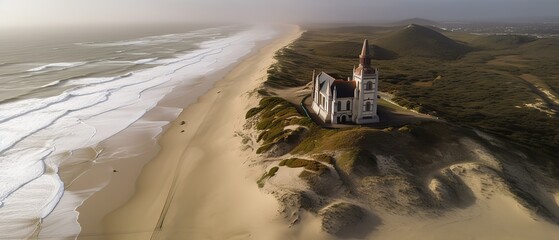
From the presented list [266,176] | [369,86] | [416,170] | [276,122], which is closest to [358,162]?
[416,170]

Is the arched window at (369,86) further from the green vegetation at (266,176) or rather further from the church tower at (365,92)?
the green vegetation at (266,176)

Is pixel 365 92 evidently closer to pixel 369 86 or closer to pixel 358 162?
pixel 369 86

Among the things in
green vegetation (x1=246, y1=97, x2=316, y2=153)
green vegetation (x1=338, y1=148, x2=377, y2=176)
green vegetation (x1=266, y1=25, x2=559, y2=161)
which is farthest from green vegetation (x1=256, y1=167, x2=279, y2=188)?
green vegetation (x1=338, y1=148, x2=377, y2=176)

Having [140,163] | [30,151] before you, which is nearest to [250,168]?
[140,163]

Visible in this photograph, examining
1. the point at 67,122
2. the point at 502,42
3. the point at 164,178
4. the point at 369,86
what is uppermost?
the point at 369,86

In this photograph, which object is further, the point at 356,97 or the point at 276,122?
the point at 276,122
